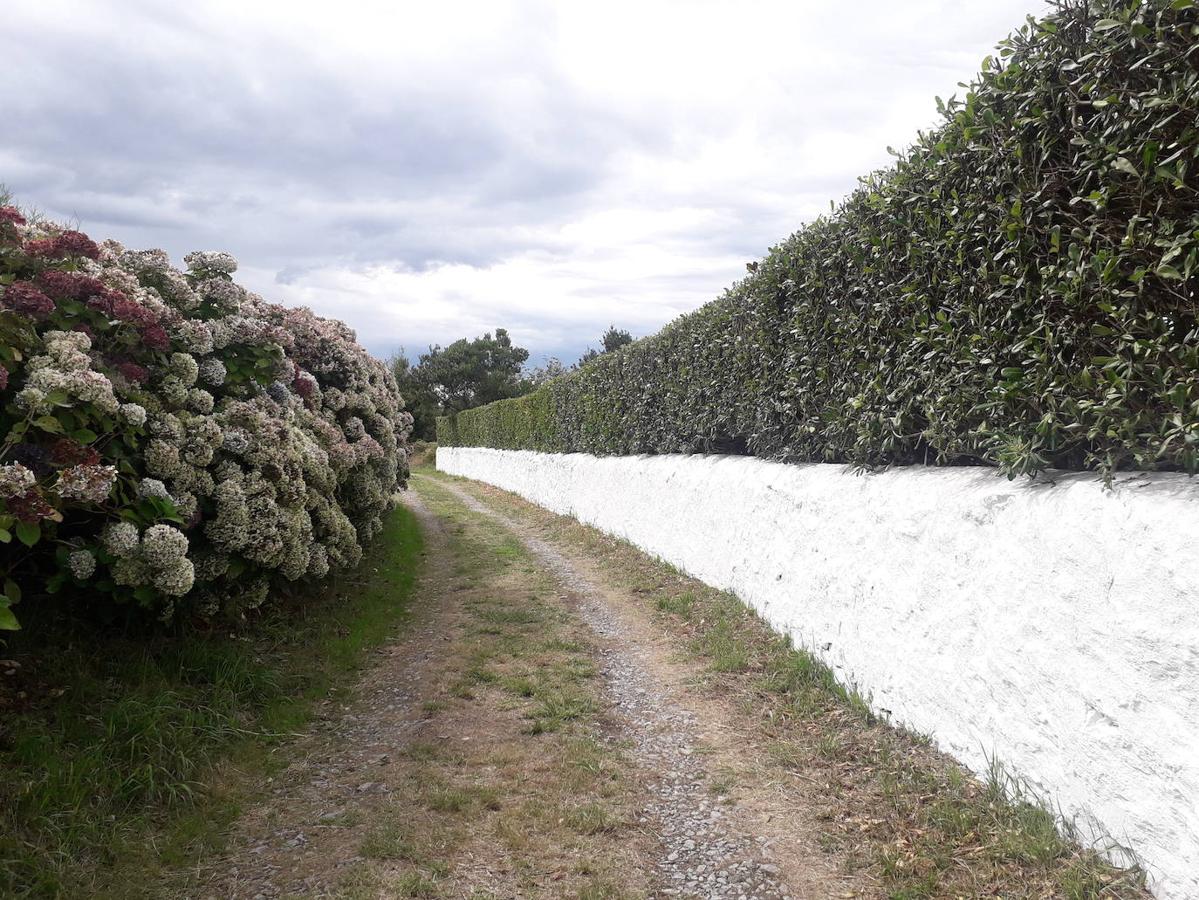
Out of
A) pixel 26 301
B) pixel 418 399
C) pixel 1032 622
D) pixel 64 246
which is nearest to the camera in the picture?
pixel 1032 622

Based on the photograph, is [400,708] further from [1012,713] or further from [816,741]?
[1012,713]

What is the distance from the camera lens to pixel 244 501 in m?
5.28

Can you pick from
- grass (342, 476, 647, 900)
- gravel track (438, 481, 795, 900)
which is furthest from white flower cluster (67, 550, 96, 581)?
gravel track (438, 481, 795, 900)

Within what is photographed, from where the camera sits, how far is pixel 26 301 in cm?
414

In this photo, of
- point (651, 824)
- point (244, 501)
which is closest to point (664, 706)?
point (651, 824)

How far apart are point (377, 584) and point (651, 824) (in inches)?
244

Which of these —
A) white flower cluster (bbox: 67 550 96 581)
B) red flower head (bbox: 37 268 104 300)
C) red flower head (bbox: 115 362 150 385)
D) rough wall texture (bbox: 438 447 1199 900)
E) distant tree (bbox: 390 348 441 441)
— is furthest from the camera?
distant tree (bbox: 390 348 441 441)

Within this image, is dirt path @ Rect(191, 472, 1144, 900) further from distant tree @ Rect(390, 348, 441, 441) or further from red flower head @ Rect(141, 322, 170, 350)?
distant tree @ Rect(390, 348, 441, 441)

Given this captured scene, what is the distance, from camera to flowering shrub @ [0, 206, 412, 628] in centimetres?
383

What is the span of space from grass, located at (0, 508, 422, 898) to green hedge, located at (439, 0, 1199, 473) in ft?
16.5

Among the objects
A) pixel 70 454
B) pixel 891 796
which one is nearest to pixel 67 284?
pixel 70 454

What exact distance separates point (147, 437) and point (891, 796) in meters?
5.20

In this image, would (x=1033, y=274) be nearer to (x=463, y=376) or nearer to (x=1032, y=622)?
(x=1032, y=622)

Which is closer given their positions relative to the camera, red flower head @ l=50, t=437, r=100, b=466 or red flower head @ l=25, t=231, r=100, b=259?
red flower head @ l=50, t=437, r=100, b=466
